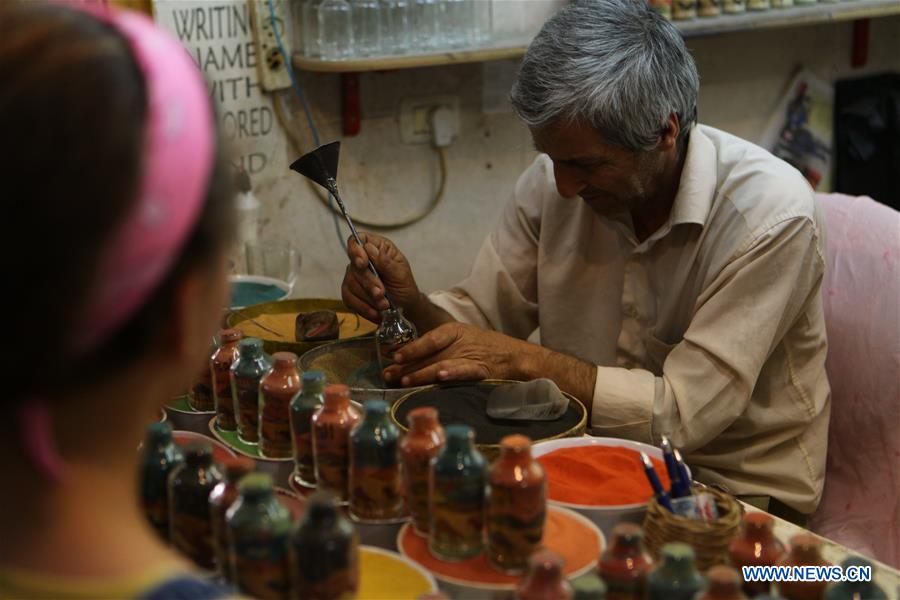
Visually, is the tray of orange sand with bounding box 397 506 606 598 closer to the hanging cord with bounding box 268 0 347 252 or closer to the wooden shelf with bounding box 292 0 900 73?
the wooden shelf with bounding box 292 0 900 73

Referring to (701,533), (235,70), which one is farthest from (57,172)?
(235,70)

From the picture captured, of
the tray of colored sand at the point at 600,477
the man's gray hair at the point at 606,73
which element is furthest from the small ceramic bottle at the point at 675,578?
the man's gray hair at the point at 606,73

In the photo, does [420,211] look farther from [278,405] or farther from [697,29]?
[278,405]

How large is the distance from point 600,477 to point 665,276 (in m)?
0.69

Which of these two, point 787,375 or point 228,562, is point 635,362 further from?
point 228,562

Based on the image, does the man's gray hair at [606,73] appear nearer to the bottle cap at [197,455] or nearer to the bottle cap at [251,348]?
the bottle cap at [251,348]

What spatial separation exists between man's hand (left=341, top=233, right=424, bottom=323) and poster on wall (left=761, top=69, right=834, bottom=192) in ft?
6.42

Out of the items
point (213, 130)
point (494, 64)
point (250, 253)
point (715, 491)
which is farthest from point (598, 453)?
point (494, 64)

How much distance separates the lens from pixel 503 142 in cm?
324

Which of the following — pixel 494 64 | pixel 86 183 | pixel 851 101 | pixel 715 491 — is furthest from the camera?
pixel 851 101

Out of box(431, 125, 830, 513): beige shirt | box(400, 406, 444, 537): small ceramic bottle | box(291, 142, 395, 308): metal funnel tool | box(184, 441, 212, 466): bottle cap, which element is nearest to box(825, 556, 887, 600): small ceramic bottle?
box(400, 406, 444, 537): small ceramic bottle

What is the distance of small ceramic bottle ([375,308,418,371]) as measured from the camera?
1.86 meters

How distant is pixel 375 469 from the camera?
1.28m

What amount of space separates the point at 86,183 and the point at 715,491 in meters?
0.85
